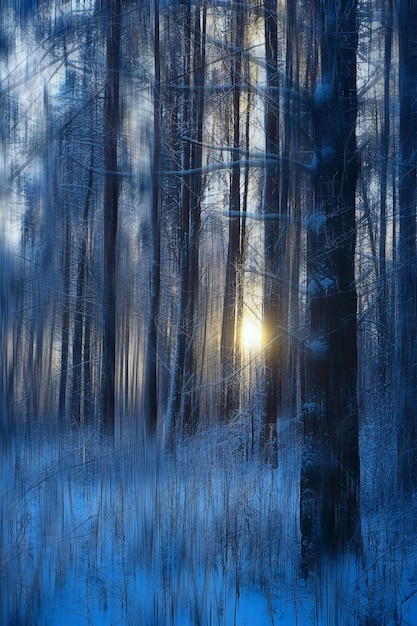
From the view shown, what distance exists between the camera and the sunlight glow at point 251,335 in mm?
3584

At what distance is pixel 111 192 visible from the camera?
3.66m

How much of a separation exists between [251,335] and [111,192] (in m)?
1.24

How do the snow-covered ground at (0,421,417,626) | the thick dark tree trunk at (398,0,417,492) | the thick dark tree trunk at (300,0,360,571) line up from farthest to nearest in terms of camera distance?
the thick dark tree trunk at (398,0,417,492) → the thick dark tree trunk at (300,0,360,571) → the snow-covered ground at (0,421,417,626)

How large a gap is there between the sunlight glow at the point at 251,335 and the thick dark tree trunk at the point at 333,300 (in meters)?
0.32

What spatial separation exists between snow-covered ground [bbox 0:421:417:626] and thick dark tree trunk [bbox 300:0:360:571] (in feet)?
0.41

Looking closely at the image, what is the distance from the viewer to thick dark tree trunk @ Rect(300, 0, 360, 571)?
3512 mm

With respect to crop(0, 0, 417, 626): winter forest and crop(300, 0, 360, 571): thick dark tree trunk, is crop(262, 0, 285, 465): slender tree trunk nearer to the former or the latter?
crop(0, 0, 417, 626): winter forest

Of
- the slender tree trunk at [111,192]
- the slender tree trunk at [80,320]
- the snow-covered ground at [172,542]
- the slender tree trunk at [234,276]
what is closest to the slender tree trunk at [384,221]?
the snow-covered ground at [172,542]

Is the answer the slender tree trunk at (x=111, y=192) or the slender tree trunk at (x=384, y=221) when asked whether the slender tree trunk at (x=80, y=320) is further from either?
the slender tree trunk at (x=384, y=221)

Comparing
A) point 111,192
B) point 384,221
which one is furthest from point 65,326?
point 384,221

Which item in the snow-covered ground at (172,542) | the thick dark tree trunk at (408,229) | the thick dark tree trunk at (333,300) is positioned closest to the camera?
the snow-covered ground at (172,542)

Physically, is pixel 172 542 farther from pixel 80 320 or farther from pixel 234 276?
pixel 234 276

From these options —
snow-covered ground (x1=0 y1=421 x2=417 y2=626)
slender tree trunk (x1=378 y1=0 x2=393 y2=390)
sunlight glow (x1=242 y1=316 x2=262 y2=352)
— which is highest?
slender tree trunk (x1=378 y1=0 x2=393 y2=390)

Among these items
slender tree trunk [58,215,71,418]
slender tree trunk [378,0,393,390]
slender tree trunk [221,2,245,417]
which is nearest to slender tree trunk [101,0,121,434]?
slender tree trunk [58,215,71,418]
